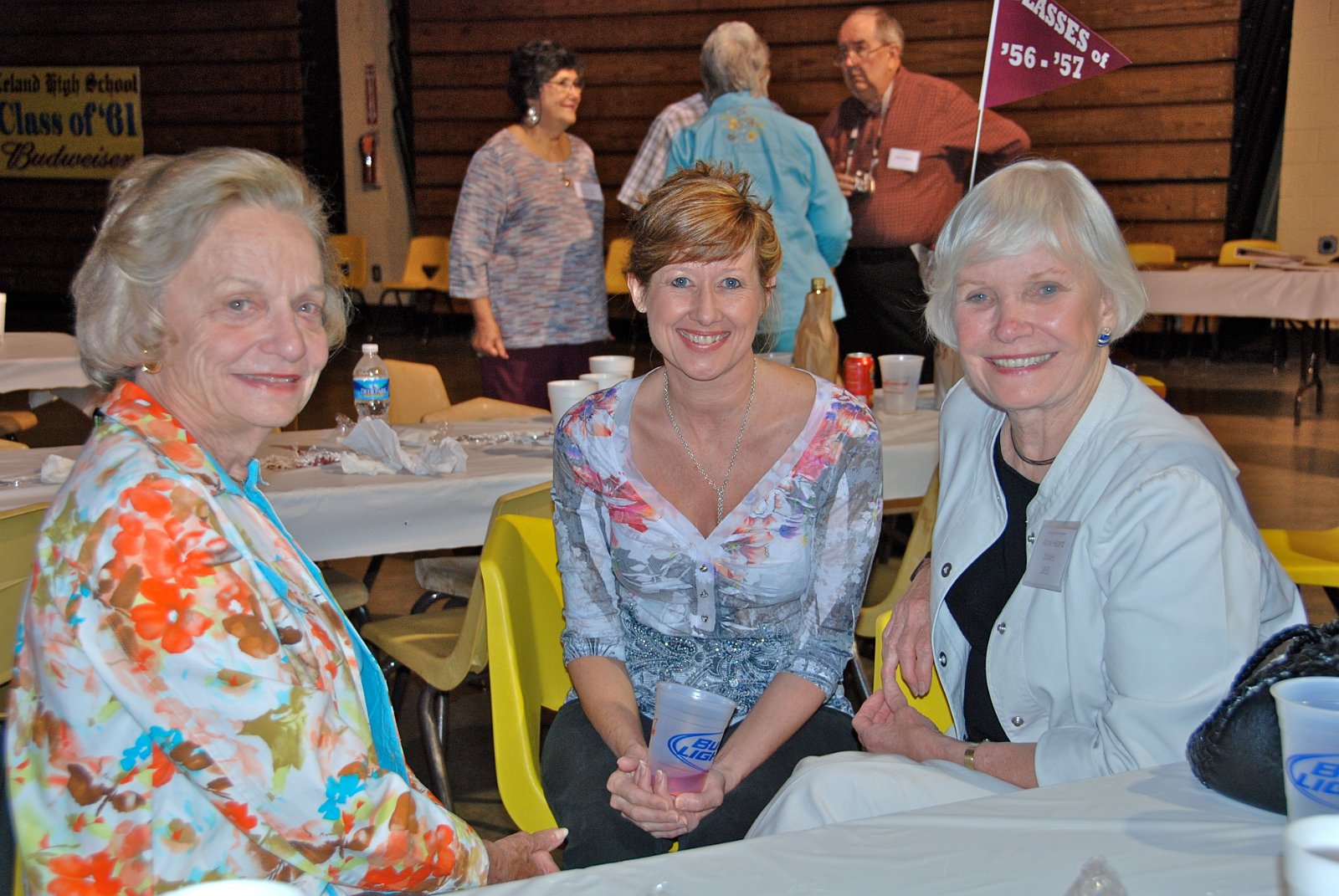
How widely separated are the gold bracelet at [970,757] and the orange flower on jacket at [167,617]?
1.02 metres

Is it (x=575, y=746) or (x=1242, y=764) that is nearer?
(x=1242, y=764)

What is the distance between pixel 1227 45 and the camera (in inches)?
405

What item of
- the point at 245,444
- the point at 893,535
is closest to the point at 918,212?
the point at 893,535

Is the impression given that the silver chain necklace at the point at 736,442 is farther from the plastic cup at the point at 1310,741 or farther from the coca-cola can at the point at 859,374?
the coca-cola can at the point at 859,374

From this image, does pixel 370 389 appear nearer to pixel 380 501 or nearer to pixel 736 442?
pixel 380 501

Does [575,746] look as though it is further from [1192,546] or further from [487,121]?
[487,121]

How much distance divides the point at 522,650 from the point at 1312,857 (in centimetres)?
154

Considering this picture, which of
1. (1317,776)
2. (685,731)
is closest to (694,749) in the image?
(685,731)

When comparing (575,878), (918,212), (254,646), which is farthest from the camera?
(918,212)

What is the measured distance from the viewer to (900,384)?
11.8 feet

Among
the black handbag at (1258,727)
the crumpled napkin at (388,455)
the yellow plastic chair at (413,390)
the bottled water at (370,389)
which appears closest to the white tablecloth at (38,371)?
the yellow plastic chair at (413,390)

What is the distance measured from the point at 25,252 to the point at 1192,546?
15.5m

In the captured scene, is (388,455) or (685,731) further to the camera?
(388,455)

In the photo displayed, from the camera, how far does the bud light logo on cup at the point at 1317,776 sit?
0.94 m
